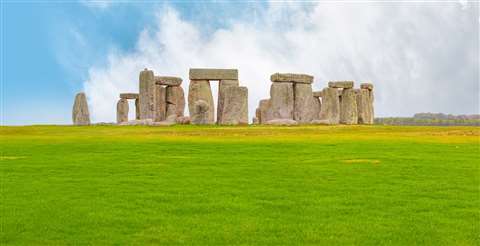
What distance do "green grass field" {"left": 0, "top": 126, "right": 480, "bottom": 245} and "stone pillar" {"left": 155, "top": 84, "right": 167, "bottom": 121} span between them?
20448 millimetres

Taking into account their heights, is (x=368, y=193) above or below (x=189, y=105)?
below

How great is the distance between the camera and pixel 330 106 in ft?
146

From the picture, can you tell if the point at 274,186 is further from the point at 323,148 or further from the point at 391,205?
the point at 323,148

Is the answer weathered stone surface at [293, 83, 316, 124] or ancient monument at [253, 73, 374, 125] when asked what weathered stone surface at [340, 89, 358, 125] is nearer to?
ancient monument at [253, 73, 374, 125]

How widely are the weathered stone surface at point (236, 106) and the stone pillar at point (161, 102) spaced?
5486mm

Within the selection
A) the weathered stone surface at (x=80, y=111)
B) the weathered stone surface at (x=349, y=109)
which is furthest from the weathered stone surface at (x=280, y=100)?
the weathered stone surface at (x=80, y=111)

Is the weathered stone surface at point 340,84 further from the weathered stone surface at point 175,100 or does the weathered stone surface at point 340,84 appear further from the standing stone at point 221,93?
the weathered stone surface at point 175,100

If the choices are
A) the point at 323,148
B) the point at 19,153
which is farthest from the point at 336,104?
the point at 19,153

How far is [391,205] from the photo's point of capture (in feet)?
39.1

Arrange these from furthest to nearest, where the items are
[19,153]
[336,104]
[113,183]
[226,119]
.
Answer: [336,104], [226,119], [19,153], [113,183]

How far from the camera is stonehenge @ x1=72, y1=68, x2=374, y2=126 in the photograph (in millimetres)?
39188

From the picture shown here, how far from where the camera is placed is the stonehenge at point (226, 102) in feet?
129

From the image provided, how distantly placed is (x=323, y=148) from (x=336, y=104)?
871 inches

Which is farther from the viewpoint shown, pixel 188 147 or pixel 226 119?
pixel 226 119
